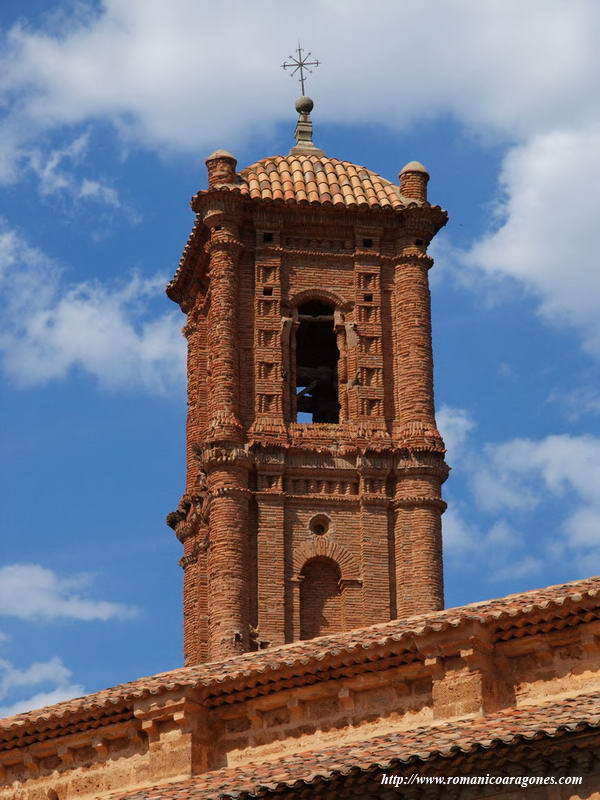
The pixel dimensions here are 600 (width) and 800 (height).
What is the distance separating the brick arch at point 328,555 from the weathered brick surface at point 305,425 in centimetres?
2

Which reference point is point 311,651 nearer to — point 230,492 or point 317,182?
point 230,492

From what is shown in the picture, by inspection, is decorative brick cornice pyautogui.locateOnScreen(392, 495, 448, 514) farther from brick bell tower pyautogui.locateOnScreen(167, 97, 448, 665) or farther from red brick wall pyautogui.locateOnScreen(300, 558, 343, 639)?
red brick wall pyautogui.locateOnScreen(300, 558, 343, 639)

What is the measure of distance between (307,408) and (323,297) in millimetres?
2235

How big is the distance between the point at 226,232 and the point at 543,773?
1961cm

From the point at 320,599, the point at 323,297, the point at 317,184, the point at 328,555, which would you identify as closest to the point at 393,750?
the point at 320,599

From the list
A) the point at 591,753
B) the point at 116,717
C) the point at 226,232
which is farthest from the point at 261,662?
the point at 226,232

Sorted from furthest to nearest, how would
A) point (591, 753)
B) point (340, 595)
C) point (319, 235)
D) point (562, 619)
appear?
point (319, 235), point (340, 595), point (562, 619), point (591, 753)

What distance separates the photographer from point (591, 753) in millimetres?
18891

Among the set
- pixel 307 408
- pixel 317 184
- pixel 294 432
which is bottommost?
pixel 294 432

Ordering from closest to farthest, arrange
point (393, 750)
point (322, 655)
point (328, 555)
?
point (393, 750)
point (322, 655)
point (328, 555)

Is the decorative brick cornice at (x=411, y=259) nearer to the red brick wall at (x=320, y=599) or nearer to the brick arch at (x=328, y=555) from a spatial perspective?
the brick arch at (x=328, y=555)

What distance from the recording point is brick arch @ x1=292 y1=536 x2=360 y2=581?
35.3m

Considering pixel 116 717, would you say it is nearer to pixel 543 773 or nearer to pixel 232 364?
pixel 543 773

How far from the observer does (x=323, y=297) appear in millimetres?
37594
